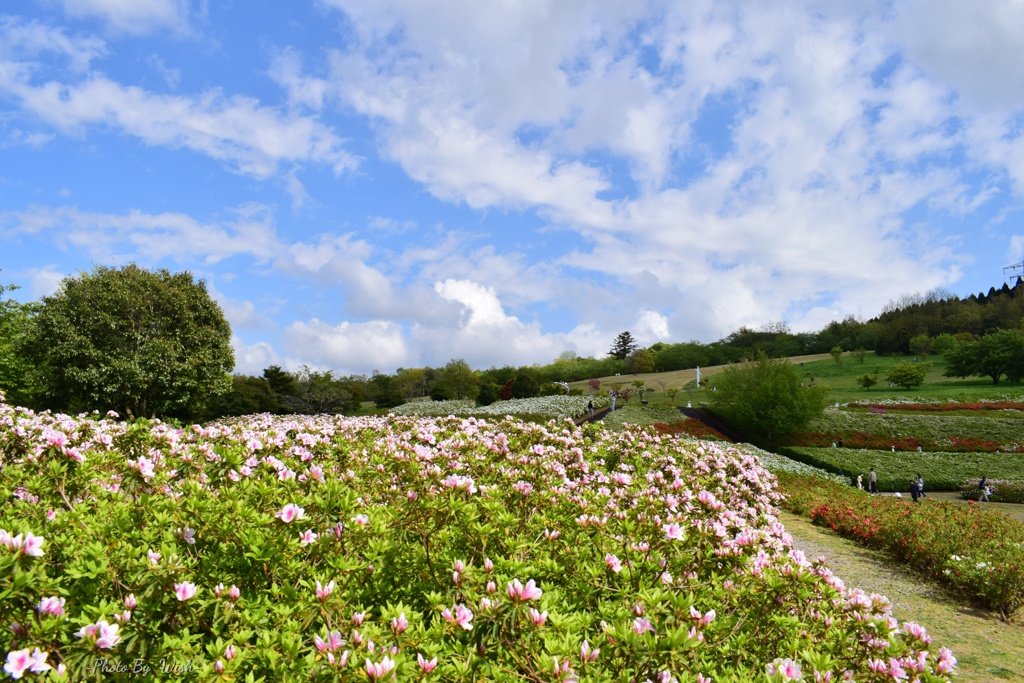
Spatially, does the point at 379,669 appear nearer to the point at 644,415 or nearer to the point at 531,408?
the point at 644,415

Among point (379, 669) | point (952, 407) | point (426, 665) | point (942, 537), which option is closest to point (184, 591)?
point (379, 669)

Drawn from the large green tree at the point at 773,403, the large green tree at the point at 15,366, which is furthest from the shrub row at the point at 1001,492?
the large green tree at the point at 15,366

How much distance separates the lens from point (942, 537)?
461 inches

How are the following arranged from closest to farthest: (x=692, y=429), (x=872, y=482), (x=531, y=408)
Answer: (x=872, y=482) < (x=692, y=429) < (x=531, y=408)

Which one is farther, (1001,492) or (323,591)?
(1001,492)

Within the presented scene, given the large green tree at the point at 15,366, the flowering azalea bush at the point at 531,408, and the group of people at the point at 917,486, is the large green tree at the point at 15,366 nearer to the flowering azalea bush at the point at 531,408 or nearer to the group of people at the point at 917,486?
the flowering azalea bush at the point at 531,408

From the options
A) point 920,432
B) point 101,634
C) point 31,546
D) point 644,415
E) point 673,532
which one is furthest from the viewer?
point 644,415

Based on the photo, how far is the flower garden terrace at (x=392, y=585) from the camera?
245 cm

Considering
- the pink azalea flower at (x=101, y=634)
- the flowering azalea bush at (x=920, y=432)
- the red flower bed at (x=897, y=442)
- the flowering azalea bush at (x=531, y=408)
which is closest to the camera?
the pink azalea flower at (x=101, y=634)

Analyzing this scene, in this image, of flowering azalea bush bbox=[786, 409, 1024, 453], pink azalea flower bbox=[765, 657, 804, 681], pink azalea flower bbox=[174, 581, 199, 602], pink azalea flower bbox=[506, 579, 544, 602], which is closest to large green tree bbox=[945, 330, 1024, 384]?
flowering azalea bush bbox=[786, 409, 1024, 453]

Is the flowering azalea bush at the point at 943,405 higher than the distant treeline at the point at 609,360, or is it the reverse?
the distant treeline at the point at 609,360

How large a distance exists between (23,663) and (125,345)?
28765 mm

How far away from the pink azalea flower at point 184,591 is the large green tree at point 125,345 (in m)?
26.7

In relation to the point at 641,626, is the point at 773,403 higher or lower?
lower
